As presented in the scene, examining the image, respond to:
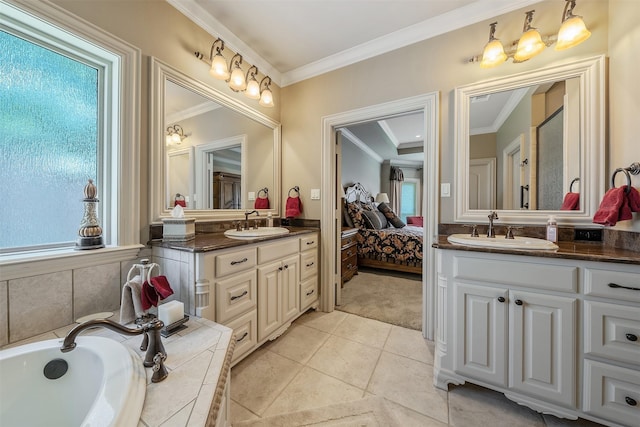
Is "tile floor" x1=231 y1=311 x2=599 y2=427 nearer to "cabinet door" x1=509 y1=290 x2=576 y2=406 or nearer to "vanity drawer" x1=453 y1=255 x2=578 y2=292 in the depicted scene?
"cabinet door" x1=509 y1=290 x2=576 y2=406

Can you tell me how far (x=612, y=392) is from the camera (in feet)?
3.42

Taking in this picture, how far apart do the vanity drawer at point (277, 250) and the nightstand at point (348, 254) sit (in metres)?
1.08

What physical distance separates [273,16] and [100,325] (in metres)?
2.19

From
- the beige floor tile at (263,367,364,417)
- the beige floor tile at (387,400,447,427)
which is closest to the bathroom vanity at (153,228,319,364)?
→ the beige floor tile at (263,367,364,417)

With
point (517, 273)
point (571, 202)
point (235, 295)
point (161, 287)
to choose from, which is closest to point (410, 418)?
point (517, 273)

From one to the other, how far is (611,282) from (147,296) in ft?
6.91

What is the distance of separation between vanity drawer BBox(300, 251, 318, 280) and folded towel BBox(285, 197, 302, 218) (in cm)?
46

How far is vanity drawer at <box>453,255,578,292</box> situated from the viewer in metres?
1.10

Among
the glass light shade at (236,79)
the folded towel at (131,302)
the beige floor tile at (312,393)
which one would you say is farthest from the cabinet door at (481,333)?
the glass light shade at (236,79)

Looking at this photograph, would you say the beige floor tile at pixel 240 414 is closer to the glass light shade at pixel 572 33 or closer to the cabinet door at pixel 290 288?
the cabinet door at pixel 290 288

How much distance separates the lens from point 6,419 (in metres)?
0.74

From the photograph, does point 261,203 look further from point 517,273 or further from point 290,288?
point 517,273

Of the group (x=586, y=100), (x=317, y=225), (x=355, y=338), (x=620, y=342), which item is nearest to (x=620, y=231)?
(x=620, y=342)

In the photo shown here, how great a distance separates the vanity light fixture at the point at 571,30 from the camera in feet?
4.44
